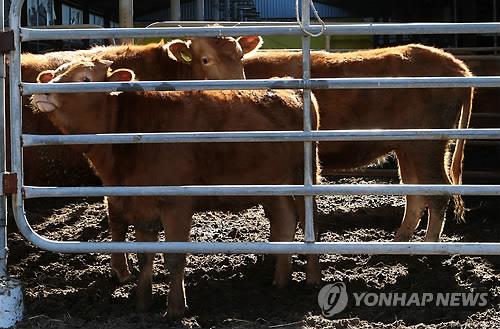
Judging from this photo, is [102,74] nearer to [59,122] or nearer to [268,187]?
[59,122]

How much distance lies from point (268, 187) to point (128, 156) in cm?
117

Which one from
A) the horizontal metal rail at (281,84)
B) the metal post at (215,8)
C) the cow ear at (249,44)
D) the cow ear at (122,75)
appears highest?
the metal post at (215,8)

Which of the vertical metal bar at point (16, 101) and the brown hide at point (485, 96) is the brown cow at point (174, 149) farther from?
the brown hide at point (485, 96)

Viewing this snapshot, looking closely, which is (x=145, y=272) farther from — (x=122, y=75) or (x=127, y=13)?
(x=127, y=13)

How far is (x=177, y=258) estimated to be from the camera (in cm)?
510

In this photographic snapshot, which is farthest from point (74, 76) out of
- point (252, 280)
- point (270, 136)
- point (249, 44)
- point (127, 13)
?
point (127, 13)

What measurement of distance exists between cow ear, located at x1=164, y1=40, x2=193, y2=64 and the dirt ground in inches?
68.1

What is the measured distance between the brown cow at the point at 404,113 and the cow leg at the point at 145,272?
267cm

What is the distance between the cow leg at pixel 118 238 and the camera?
600 centimetres

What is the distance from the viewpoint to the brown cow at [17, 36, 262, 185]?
7301 mm

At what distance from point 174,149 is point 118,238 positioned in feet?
4.07

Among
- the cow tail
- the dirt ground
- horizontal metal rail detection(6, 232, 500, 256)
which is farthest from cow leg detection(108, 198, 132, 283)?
the cow tail

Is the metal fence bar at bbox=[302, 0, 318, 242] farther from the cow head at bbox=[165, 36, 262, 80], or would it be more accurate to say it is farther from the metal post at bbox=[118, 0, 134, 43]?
the metal post at bbox=[118, 0, 134, 43]

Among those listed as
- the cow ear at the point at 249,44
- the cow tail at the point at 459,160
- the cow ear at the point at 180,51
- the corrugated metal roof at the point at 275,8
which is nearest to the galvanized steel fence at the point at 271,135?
the cow tail at the point at 459,160
